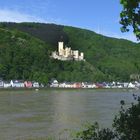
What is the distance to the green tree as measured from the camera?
8.69m

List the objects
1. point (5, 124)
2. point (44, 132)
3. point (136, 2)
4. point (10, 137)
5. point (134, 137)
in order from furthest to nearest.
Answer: point (5, 124), point (44, 132), point (10, 137), point (134, 137), point (136, 2)

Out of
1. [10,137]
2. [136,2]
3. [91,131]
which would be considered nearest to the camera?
[136,2]

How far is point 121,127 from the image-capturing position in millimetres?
9641

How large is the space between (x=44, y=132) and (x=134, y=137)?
967 inches

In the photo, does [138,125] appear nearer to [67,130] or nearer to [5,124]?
[67,130]

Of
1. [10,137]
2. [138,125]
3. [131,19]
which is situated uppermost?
[131,19]

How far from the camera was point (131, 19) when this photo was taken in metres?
8.90

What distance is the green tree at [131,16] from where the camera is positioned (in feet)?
28.5

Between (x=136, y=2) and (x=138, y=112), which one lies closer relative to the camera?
(x=136, y=2)

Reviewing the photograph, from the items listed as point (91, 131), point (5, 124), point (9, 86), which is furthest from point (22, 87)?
point (91, 131)

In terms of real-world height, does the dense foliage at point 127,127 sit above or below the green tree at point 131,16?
below

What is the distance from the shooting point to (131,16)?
29.2 ft

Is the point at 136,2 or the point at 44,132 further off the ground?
the point at 136,2

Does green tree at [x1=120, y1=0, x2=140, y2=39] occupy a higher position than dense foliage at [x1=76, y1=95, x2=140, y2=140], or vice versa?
green tree at [x1=120, y1=0, x2=140, y2=39]
